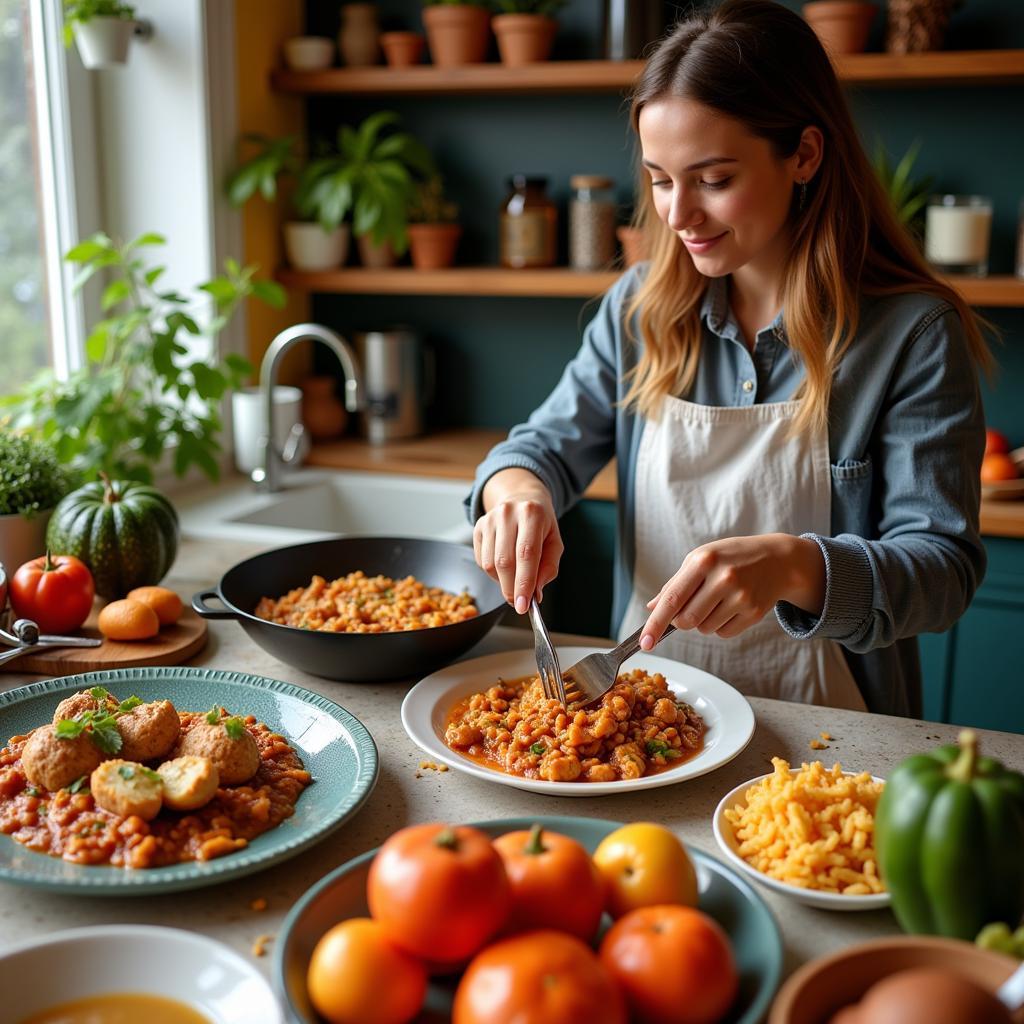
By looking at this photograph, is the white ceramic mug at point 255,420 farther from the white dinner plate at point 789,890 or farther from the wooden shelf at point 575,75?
the white dinner plate at point 789,890

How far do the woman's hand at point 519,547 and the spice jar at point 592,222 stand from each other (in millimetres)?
1541

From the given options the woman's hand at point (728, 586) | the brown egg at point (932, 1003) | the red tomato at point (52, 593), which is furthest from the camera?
the red tomato at point (52, 593)

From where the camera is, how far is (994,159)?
281cm

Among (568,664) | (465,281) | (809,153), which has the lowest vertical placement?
(568,664)

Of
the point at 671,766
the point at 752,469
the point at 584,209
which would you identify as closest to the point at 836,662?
the point at 752,469

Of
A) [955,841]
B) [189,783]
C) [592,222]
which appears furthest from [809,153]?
[592,222]

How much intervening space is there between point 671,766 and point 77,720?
64 cm

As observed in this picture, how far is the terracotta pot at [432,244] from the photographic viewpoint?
3096 millimetres

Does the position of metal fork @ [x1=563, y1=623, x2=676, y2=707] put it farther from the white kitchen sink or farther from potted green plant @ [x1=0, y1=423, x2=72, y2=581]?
the white kitchen sink

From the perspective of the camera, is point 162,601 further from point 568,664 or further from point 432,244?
point 432,244

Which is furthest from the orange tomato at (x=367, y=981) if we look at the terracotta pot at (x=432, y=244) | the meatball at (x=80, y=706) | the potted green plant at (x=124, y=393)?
the terracotta pot at (x=432, y=244)

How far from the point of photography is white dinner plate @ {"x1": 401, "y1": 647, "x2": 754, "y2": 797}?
121 cm

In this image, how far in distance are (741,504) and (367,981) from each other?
1.10 meters

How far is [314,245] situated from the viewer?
3115mm
